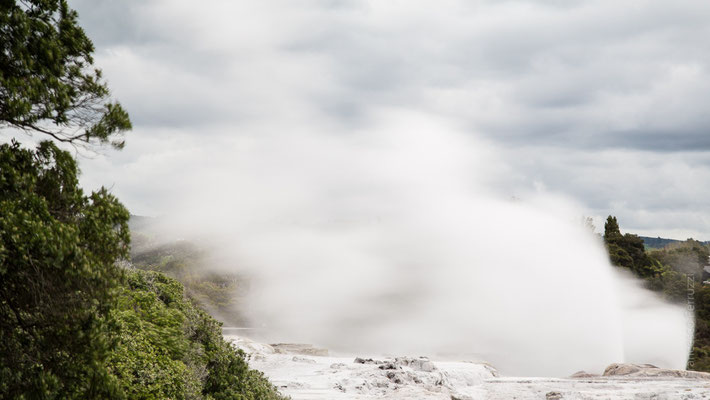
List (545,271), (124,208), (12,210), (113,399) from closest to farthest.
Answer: (12,210) < (113,399) < (124,208) < (545,271)

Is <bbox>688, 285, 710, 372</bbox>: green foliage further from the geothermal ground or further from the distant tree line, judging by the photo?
the geothermal ground

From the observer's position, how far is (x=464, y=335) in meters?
56.8

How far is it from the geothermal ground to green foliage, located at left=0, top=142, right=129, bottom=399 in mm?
12207

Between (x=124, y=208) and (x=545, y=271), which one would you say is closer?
(x=124, y=208)

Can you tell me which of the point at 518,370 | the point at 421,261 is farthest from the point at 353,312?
the point at 518,370

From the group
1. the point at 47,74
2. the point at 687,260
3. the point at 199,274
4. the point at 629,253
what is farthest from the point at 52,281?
the point at 687,260

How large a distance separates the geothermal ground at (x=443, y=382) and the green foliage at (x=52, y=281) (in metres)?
12.2

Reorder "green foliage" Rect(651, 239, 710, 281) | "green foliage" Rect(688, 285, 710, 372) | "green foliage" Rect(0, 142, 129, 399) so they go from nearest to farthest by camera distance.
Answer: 1. "green foliage" Rect(0, 142, 129, 399)
2. "green foliage" Rect(688, 285, 710, 372)
3. "green foliage" Rect(651, 239, 710, 281)

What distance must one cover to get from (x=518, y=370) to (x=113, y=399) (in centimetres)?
3950

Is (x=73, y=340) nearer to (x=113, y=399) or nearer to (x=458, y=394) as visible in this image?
(x=113, y=399)

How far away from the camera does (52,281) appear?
21.6 feet

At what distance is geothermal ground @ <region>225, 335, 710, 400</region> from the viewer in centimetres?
1988

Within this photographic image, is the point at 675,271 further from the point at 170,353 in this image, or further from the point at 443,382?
the point at 170,353

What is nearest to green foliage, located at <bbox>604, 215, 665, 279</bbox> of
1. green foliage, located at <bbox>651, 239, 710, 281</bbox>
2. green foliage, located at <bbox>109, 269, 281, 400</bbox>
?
green foliage, located at <bbox>651, 239, 710, 281</bbox>
